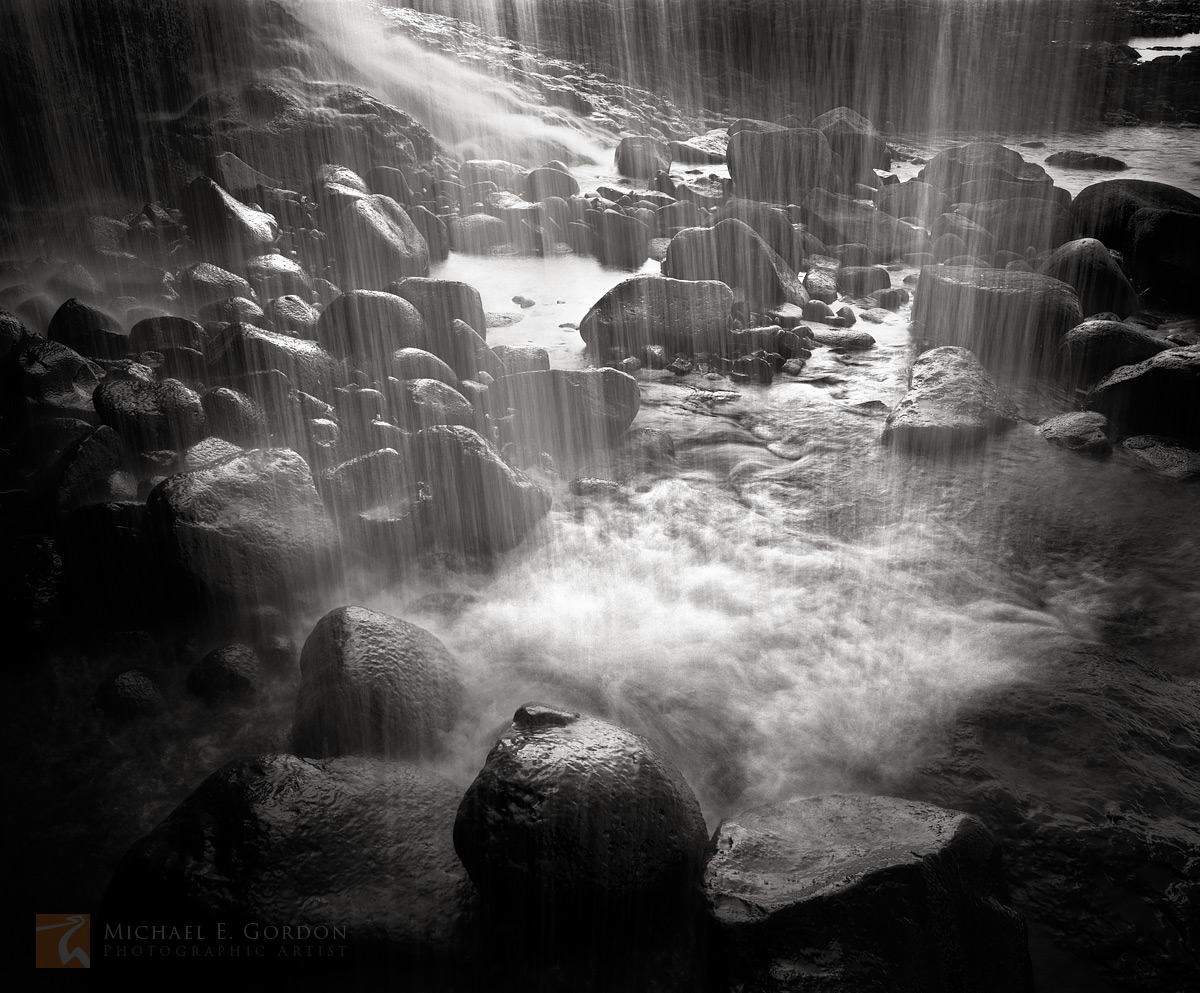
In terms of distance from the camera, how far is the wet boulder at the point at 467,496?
3.85m

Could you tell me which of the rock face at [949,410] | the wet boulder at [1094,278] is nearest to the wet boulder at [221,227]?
the rock face at [949,410]

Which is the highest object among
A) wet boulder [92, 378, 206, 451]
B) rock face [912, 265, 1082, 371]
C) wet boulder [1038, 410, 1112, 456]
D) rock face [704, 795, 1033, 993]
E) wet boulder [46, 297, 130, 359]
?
wet boulder [46, 297, 130, 359]

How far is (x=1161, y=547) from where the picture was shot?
388 cm

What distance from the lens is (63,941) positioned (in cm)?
212

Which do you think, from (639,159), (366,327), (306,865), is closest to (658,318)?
(366,327)

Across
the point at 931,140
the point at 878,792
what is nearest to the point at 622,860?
the point at 878,792

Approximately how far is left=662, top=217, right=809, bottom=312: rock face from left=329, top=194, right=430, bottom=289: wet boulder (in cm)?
221

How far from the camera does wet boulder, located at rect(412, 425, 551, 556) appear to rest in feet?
12.6

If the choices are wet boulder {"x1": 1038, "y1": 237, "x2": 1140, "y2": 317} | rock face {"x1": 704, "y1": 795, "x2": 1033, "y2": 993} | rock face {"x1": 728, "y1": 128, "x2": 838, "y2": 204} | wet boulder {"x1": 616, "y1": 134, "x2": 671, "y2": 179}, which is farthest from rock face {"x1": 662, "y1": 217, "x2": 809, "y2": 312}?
rock face {"x1": 704, "y1": 795, "x2": 1033, "y2": 993}

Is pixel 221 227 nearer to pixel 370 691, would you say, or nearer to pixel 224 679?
pixel 224 679

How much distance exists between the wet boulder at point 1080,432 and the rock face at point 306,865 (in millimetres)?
4056

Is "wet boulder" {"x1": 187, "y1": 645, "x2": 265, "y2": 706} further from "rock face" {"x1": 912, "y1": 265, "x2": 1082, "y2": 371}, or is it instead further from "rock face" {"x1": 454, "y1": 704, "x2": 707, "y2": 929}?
"rock face" {"x1": 912, "y1": 265, "x2": 1082, "y2": 371}

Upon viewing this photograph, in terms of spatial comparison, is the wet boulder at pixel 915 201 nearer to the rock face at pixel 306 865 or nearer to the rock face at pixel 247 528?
the rock face at pixel 247 528

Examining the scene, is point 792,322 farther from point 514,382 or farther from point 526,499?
point 526,499
